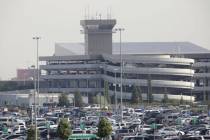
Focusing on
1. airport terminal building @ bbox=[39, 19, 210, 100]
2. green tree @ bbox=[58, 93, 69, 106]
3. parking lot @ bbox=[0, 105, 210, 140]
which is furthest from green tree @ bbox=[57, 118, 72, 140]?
airport terminal building @ bbox=[39, 19, 210, 100]

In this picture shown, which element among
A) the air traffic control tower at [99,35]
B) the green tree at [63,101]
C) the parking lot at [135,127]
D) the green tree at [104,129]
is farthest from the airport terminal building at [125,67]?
the green tree at [104,129]

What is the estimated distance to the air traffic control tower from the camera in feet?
490

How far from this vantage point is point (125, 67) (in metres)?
126

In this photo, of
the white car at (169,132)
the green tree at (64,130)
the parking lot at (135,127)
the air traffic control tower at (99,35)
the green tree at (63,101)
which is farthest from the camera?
the air traffic control tower at (99,35)

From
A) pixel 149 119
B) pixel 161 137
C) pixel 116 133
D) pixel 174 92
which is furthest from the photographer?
pixel 174 92

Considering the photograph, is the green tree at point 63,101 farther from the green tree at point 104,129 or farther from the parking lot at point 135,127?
the green tree at point 104,129

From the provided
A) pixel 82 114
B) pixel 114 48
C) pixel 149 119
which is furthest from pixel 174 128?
pixel 114 48

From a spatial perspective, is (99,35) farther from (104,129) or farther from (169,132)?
(104,129)

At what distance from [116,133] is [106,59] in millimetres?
76086

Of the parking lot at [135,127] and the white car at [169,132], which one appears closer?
the parking lot at [135,127]

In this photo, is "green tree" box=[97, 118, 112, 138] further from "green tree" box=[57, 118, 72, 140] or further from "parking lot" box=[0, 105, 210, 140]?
"green tree" box=[57, 118, 72, 140]

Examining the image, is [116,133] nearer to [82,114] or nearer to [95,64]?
[82,114]

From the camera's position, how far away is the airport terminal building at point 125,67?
123 metres

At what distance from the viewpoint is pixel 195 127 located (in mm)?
60375
